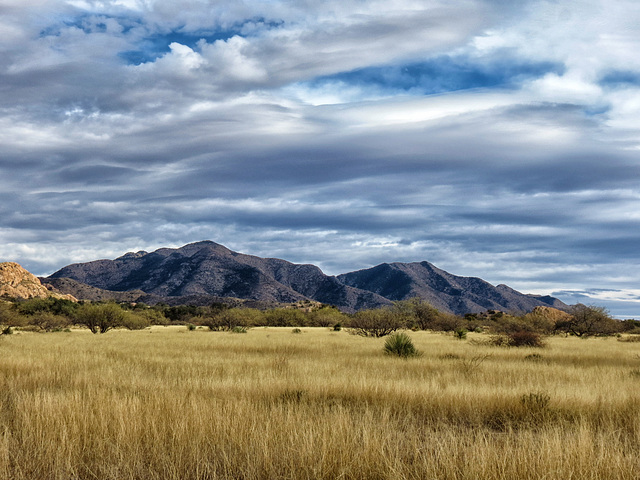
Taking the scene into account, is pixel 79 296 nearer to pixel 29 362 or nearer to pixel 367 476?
pixel 29 362

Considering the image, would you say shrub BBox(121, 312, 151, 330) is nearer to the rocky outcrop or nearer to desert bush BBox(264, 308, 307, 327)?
desert bush BBox(264, 308, 307, 327)

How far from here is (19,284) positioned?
156000 millimetres

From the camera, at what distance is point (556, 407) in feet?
31.8

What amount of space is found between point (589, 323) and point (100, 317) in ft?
174

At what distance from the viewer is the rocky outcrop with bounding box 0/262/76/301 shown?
144413 mm

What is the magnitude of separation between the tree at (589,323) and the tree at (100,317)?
49.7 metres

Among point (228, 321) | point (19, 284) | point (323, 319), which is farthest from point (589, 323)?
point (19, 284)

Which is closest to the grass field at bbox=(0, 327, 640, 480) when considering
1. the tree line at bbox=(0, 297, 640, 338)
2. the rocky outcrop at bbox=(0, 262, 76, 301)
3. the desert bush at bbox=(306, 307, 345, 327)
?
the tree line at bbox=(0, 297, 640, 338)

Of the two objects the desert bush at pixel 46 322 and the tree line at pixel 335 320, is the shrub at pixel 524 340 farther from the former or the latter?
the desert bush at pixel 46 322

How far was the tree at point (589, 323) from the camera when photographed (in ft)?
184

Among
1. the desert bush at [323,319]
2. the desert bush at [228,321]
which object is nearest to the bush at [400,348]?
the desert bush at [228,321]

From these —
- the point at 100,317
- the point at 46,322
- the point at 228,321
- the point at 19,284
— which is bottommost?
the point at 228,321

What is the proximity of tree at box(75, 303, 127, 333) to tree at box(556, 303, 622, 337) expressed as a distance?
163 ft

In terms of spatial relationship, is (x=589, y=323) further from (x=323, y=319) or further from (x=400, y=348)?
(x=400, y=348)
